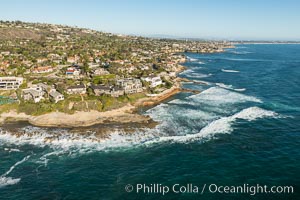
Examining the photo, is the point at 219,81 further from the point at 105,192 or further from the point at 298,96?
the point at 105,192

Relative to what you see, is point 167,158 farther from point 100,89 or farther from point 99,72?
point 99,72

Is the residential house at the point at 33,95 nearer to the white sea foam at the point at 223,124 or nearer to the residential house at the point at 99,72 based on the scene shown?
the residential house at the point at 99,72

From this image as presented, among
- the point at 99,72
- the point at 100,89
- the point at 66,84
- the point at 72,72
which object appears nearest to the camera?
the point at 100,89

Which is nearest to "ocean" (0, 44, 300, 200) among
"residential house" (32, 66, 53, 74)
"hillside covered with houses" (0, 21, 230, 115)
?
"hillside covered with houses" (0, 21, 230, 115)

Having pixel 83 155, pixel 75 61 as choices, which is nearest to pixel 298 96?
pixel 83 155

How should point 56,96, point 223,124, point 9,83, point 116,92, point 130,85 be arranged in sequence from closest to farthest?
1. point 223,124
2. point 56,96
3. point 116,92
4. point 9,83
5. point 130,85

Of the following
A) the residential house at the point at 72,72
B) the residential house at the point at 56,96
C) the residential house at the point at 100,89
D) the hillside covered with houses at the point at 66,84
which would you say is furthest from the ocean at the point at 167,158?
the residential house at the point at 72,72

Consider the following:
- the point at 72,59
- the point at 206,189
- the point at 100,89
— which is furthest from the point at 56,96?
the point at 72,59
